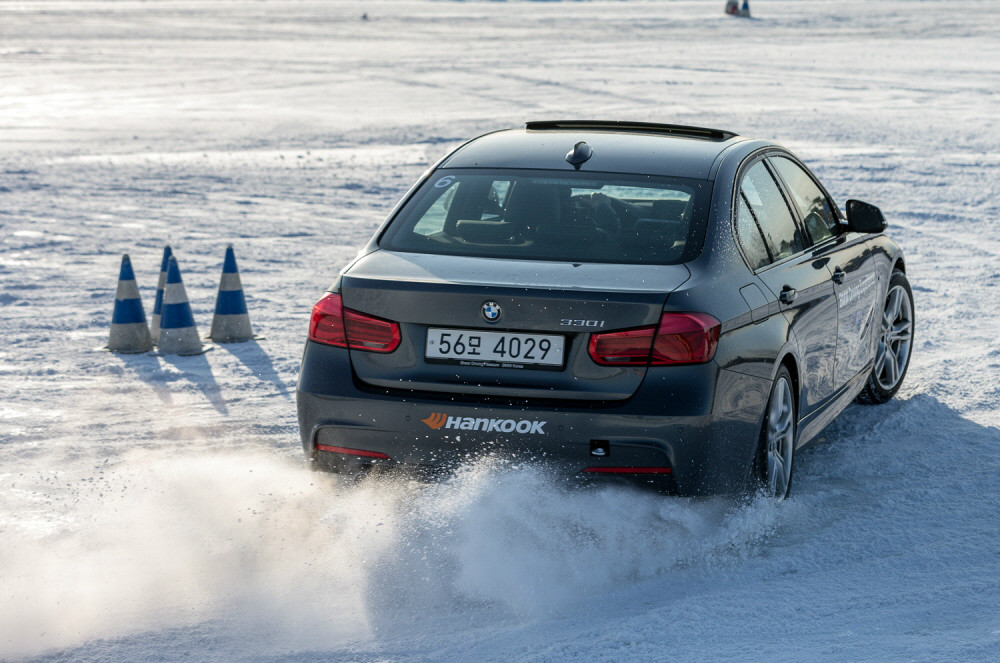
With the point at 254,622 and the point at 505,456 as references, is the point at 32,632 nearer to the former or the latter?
the point at 254,622

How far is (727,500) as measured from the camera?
465cm

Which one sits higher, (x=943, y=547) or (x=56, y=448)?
(x=943, y=547)

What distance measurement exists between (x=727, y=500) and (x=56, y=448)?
126 inches

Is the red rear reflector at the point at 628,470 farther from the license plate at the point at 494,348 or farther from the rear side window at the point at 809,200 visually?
the rear side window at the point at 809,200

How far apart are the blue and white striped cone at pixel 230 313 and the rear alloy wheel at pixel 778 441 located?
4325mm

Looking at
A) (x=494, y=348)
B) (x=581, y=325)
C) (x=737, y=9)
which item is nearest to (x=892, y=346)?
(x=581, y=325)

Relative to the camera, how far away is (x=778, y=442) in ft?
16.5

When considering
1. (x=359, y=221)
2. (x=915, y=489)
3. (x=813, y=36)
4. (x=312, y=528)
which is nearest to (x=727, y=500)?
(x=915, y=489)

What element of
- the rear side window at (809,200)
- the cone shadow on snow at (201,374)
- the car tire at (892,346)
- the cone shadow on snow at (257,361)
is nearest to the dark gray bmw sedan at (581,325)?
the rear side window at (809,200)

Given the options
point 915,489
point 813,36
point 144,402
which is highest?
point 915,489

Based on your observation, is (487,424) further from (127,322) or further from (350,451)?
(127,322)

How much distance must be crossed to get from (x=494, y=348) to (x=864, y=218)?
7.91ft

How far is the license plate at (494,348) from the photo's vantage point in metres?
4.33

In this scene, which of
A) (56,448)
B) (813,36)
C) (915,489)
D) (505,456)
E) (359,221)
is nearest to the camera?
(505,456)
